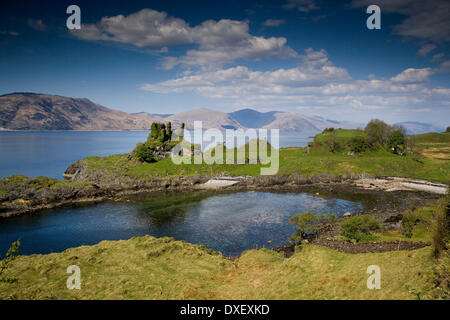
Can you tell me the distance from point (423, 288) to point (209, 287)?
13747 millimetres

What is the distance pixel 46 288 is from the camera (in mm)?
16938

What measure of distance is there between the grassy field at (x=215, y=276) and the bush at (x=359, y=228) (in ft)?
60.8

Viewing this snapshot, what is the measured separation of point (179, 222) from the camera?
2232 inches

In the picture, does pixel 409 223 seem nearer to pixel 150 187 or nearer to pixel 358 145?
pixel 150 187

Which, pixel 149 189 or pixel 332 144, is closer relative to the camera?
pixel 149 189

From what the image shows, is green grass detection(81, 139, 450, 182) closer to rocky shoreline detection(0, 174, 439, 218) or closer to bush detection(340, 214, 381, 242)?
rocky shoreline detection(0, 174, 439, 218)

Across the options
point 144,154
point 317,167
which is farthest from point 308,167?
point 144,154

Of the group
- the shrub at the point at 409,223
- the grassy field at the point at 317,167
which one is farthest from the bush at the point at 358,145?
the shrub at the point at 409,223

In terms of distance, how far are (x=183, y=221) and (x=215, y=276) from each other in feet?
121

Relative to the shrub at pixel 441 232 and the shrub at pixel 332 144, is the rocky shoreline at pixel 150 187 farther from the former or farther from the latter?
the shrub at pixel 441 232

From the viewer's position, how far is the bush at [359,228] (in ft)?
123

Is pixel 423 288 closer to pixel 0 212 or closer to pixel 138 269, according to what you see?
pixel 138 269

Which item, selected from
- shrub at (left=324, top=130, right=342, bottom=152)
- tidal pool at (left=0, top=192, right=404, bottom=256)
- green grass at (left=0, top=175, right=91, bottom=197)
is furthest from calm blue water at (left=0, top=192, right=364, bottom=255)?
shrub at (left=324, top=130, right=342, bottom=152)
